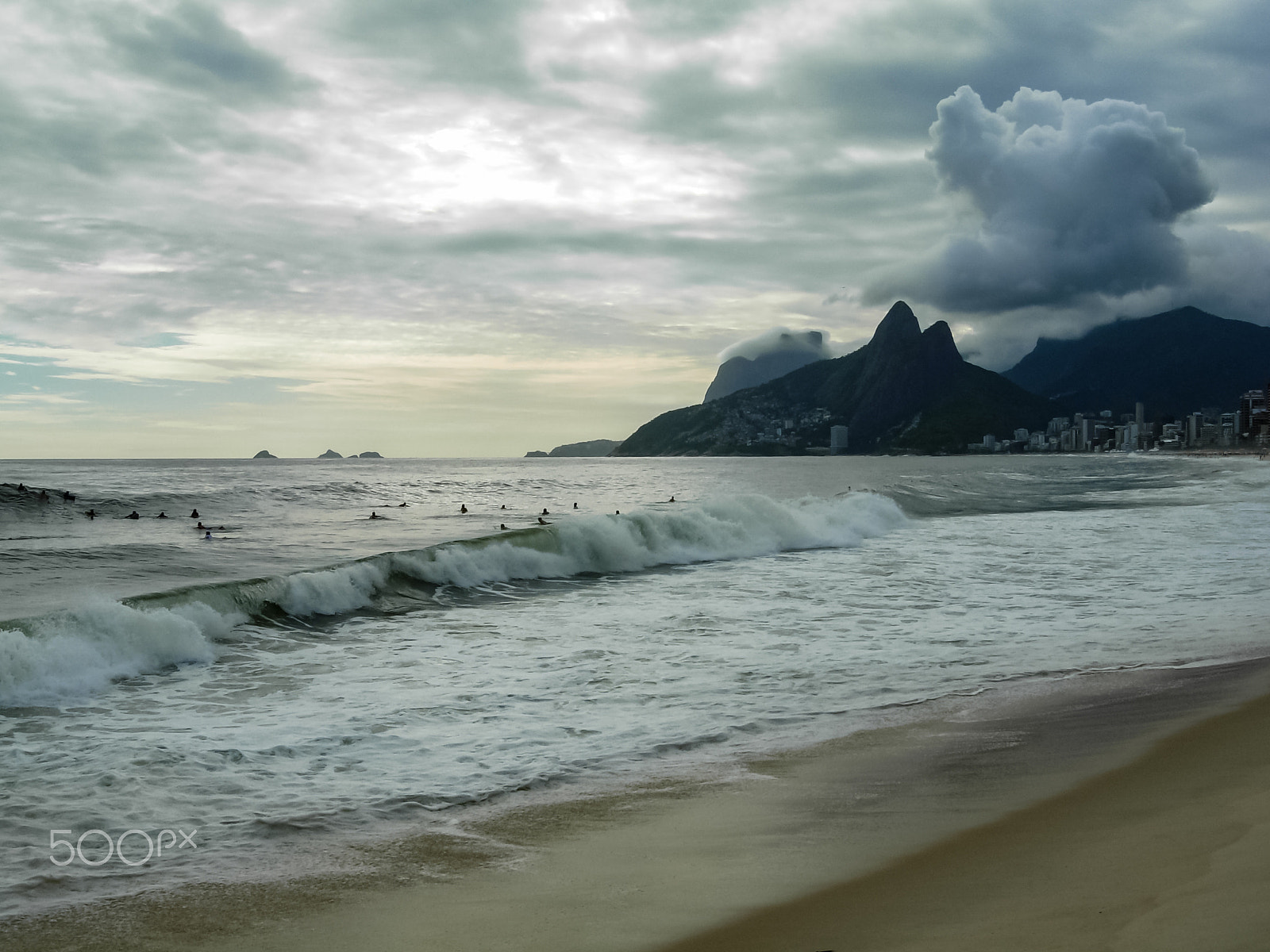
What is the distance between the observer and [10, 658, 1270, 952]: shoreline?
4238mm

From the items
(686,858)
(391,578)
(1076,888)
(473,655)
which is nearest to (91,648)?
(473,655)

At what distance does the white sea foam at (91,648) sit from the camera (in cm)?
1005

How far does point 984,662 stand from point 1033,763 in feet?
13.2

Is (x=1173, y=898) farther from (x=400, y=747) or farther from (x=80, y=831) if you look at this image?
(x=80, y=831)

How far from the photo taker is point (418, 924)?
4324 mm

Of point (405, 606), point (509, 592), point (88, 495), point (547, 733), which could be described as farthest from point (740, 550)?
point (88, 495)

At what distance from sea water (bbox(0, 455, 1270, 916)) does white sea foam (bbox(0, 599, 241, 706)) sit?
1.3 inches

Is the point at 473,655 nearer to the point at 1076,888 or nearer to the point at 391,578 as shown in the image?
the point at 391,578

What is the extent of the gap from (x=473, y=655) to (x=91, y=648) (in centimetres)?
504

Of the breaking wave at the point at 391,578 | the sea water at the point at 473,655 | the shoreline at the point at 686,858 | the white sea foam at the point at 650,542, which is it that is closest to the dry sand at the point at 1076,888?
the shoreline at the point at 686,858

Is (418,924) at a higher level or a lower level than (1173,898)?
lower

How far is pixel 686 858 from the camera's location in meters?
5.09

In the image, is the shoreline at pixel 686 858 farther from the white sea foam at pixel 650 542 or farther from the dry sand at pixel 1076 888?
the white sea foam at pixel 650 542

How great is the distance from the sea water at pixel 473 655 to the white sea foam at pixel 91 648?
34 millimetres
